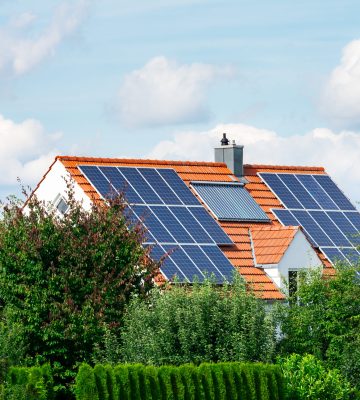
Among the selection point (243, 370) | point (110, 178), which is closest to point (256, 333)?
point (243, 370)

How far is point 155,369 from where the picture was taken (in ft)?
102

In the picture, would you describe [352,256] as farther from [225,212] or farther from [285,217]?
[225,212]

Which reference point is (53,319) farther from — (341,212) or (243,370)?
(341,212)

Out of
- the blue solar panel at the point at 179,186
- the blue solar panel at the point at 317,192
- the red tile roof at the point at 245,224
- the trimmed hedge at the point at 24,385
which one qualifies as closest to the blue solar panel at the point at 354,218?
the blue solar panel at the point at 317,192

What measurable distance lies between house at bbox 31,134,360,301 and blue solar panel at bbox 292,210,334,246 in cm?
4

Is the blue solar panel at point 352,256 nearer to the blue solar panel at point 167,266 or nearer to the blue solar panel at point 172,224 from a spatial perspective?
the blue solar panel at point 172,224

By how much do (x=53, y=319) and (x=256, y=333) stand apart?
572 cm

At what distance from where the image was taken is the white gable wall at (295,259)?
4222 cm

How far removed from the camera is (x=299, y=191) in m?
48.8

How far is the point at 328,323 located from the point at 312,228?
32.5ft

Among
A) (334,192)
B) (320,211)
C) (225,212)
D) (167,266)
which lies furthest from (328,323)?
(334,192)

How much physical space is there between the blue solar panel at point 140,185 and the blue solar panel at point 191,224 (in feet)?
2.43

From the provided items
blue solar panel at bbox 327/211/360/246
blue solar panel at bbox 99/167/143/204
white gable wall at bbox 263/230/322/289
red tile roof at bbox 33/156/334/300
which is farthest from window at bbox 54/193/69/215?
blue solar panel at bbox 327/211/360/246

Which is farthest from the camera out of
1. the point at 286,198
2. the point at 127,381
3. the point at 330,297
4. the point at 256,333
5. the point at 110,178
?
the point at 286,198
